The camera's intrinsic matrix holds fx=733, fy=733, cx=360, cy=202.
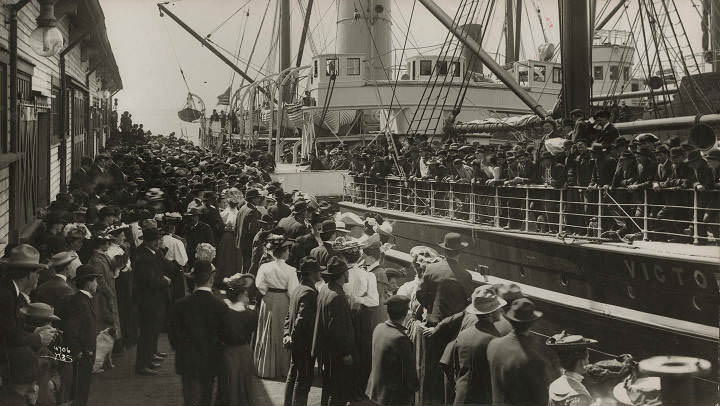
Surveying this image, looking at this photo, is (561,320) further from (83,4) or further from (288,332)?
(83,4)

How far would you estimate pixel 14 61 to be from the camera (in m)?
9.00

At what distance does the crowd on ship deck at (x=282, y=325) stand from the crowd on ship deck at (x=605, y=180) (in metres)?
2.63

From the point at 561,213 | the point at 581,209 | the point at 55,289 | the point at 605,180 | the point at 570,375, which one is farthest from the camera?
the point at 581,209

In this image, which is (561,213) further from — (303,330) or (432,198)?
(303,330)

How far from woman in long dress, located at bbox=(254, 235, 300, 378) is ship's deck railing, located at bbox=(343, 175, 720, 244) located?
13.1 feet

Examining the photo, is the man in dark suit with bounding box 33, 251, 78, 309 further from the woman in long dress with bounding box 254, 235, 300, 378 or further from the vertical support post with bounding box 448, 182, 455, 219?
the vertical support post with bounding box 448, 182, 455, 219

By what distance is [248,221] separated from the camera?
1058cm

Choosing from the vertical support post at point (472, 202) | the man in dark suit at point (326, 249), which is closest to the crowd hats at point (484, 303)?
the man in dark suit at point (326, 249)

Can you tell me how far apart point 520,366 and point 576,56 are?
8.13 m

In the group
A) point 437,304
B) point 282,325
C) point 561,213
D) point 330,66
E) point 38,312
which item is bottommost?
point 282,325

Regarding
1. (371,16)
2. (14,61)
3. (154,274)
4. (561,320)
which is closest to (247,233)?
(154,274)

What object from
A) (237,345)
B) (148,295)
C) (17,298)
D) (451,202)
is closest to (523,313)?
(237,345)

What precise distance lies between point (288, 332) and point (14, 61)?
17.4 ft

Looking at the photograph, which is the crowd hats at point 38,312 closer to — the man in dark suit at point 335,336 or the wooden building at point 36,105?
the man in dark suit at point 335,336
